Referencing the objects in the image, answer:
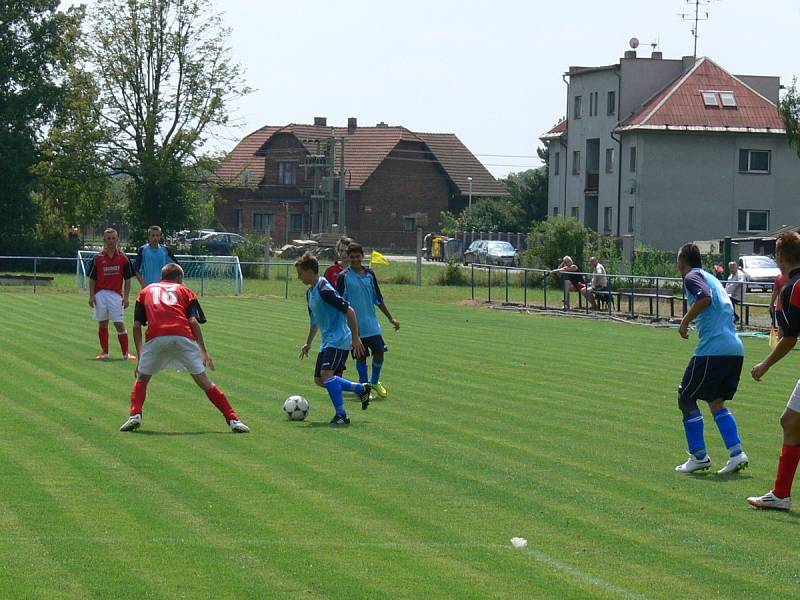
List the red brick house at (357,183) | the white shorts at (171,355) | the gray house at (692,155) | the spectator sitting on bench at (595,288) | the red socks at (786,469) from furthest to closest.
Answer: the red brick house at (357,183)
the gray house at (692,155)
the spectator sitting on bench at (595,288)
the white shorts at (171,355)
the red socks at (786,469)

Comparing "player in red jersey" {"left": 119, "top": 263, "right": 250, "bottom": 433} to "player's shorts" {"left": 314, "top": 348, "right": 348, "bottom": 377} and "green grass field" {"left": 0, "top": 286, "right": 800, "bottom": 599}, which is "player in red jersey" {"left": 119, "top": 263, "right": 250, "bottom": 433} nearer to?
"green grass field" {"left": 0, "top": 286, "right": 800, "bottom": 599}

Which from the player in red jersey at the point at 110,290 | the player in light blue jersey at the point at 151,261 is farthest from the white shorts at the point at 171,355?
the player in red jersey at the point at 110,290

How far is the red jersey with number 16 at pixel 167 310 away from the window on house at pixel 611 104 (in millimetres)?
57185

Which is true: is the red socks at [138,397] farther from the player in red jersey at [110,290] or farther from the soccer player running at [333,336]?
the player in red jersey at [110,290]

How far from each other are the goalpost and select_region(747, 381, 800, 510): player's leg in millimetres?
34075

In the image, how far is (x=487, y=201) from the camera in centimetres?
8794

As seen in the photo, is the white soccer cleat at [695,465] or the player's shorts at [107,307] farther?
the player's shorts at [107,307]

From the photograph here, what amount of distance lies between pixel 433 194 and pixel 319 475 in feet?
286

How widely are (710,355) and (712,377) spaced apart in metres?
0.17

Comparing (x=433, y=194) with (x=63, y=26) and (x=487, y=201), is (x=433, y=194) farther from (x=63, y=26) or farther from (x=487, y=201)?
(x=63, y=26)

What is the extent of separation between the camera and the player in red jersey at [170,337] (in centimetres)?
1211

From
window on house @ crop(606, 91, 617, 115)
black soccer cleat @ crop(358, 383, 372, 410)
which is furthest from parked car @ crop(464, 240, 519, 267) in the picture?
black soccer cleat @ crop(358, 383, 372, 410)

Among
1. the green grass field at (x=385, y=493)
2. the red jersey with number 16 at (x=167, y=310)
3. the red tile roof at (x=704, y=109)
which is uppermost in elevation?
the red tile roof at (x=704, y=109)

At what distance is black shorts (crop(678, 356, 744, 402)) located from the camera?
33.9 ft
